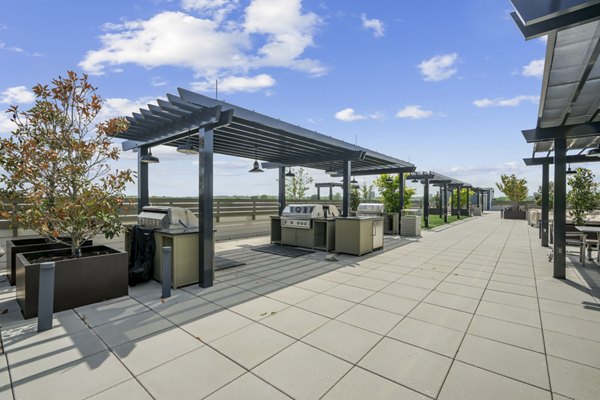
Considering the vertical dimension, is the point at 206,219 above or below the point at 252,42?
below

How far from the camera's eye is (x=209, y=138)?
187 inches

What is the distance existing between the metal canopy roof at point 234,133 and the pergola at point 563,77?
12.8 feet

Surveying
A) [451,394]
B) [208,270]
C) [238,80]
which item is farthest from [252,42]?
[451,394]

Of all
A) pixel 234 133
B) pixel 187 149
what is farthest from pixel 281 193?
pixel 187 149

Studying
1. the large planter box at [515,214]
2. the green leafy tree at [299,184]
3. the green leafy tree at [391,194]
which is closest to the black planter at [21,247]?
the green leafy tree at [391,194]

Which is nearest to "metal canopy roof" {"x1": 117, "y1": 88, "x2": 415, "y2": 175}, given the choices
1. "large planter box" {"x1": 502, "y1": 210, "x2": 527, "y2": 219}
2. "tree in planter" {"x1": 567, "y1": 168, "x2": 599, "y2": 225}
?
"tree in planter" {"x1": 567, "y1": 168, "x2": 599, "y2": 225}

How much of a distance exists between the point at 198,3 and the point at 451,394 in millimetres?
5821

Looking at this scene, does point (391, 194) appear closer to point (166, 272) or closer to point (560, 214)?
point (560, 214)

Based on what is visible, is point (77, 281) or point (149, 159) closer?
point (77, 281)

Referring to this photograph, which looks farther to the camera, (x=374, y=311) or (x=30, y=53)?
(x=30, y=53)

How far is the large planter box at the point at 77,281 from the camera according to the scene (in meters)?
3.36

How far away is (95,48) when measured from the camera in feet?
13.4

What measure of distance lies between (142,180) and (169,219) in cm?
224

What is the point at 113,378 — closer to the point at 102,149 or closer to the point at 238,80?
the point at 102,149
